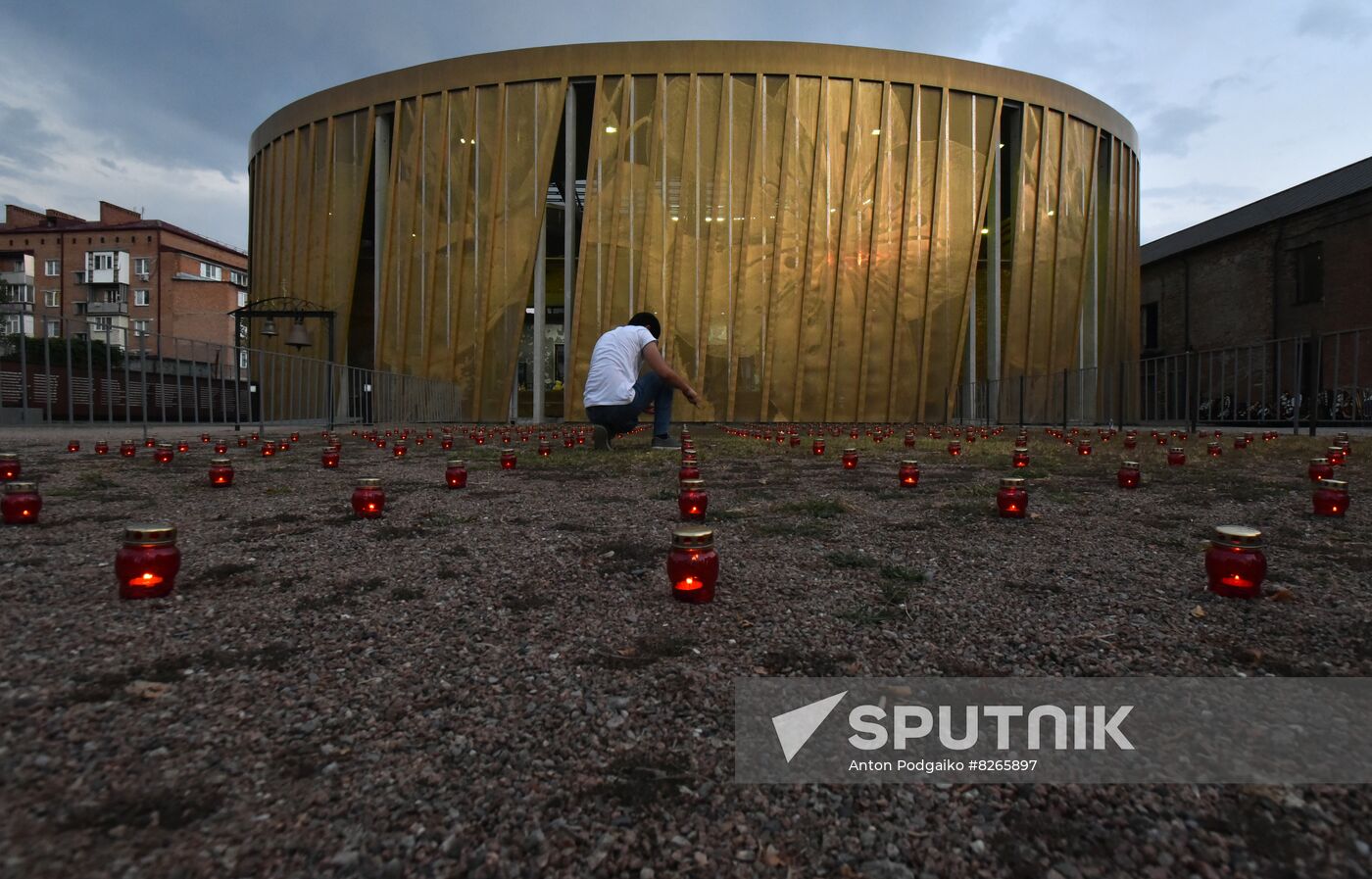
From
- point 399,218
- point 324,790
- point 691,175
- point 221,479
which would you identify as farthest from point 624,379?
point 399,218

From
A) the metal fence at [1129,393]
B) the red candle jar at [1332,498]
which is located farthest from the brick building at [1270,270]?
the red candle jar at [1332,498]

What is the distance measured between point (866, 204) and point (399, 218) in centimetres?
1696

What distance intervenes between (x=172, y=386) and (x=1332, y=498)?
2006cm

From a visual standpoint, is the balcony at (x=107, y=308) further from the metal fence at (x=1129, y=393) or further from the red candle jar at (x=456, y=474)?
the red candle jar at (x=456, y=474)

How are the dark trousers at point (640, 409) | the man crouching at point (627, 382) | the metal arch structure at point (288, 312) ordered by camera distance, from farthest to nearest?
the metal arch structure at point (288, 312) → the dark trousers at point (640, 409) → the man crouching at point (627, 382)

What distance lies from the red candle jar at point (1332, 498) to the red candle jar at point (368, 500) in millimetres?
5660

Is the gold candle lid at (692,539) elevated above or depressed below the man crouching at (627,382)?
below

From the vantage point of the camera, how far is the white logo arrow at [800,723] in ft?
4.76

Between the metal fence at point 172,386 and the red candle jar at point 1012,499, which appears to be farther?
the metal fence at point 172,386

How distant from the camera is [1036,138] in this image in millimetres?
25359

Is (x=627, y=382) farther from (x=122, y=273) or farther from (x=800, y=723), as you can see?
(x=122, y=273)

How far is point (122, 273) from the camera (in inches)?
2258

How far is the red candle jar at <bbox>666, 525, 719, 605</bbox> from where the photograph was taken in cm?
234
